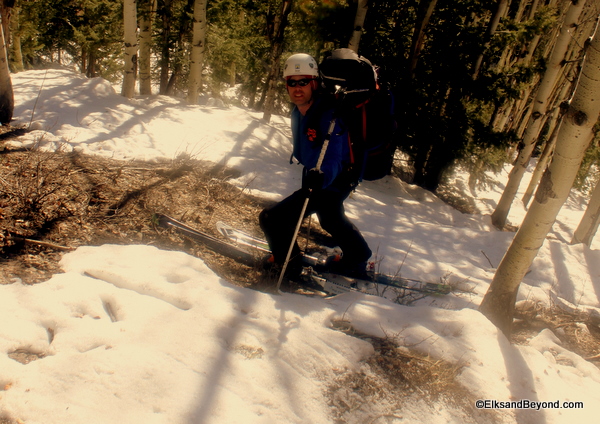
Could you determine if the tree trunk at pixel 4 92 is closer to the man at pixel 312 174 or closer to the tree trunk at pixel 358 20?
the man at pixel 312 174

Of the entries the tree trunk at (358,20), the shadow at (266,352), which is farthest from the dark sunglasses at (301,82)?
the tree trunk at (358,20)

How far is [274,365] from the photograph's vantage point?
2449 millimetres

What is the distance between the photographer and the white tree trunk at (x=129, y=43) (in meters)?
8.96

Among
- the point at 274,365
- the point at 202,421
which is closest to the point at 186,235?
the point at 274,365

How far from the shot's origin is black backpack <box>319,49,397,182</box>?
3.08m

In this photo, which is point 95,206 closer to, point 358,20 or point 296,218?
point 296,218

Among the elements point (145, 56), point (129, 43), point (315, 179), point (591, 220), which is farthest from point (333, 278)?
point (145, 56)

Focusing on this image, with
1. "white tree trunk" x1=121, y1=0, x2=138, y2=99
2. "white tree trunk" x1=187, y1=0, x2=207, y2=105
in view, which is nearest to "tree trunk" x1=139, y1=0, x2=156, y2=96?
"white tree trunk" x1=187, y1=0, x2=207, y2=105

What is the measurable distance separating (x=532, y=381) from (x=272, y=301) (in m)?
2.01

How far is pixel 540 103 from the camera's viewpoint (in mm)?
9375

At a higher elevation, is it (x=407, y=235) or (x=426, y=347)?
(x=426, y=347)

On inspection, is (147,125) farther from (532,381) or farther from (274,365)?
(532,381)

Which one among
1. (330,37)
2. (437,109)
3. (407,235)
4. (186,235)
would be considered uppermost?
(330,37)

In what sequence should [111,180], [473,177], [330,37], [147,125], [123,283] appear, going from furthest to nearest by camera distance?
[473,177]
[330,37]
[147,125]
[111,180]
[123,283]
